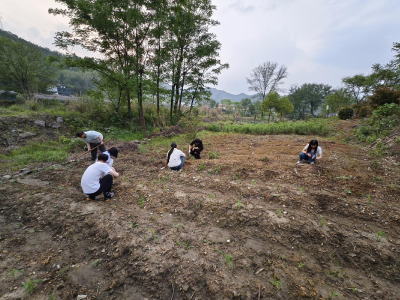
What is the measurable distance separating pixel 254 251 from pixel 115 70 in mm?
10426

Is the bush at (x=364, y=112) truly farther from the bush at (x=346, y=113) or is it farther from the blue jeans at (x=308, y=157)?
the blue jeans at (x=308, y=157)

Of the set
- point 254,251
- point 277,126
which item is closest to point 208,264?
point 254,251

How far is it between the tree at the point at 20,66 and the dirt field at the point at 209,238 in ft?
65.5

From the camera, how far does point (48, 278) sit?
202 cm

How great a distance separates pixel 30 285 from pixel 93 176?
5.85 ft

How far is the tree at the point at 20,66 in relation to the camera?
17.0 m

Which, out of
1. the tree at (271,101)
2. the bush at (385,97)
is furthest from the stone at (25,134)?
the tree at (271,101)

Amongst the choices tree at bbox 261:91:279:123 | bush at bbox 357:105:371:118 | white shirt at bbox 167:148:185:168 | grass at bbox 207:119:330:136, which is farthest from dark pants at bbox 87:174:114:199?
tree at bbox 261:91:279:123

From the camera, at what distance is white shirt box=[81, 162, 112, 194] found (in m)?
3.32

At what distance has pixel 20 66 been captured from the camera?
1769cm

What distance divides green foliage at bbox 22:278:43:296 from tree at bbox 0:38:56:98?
21059 mm

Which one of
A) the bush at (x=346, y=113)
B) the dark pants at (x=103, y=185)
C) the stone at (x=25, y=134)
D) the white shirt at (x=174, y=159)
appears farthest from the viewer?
the bush at (x=346, y=113)

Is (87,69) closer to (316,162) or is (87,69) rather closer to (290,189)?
(290,189)

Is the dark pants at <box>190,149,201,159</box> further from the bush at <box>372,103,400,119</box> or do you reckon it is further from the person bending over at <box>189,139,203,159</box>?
the bush at <box>372,103,400,119</box>
